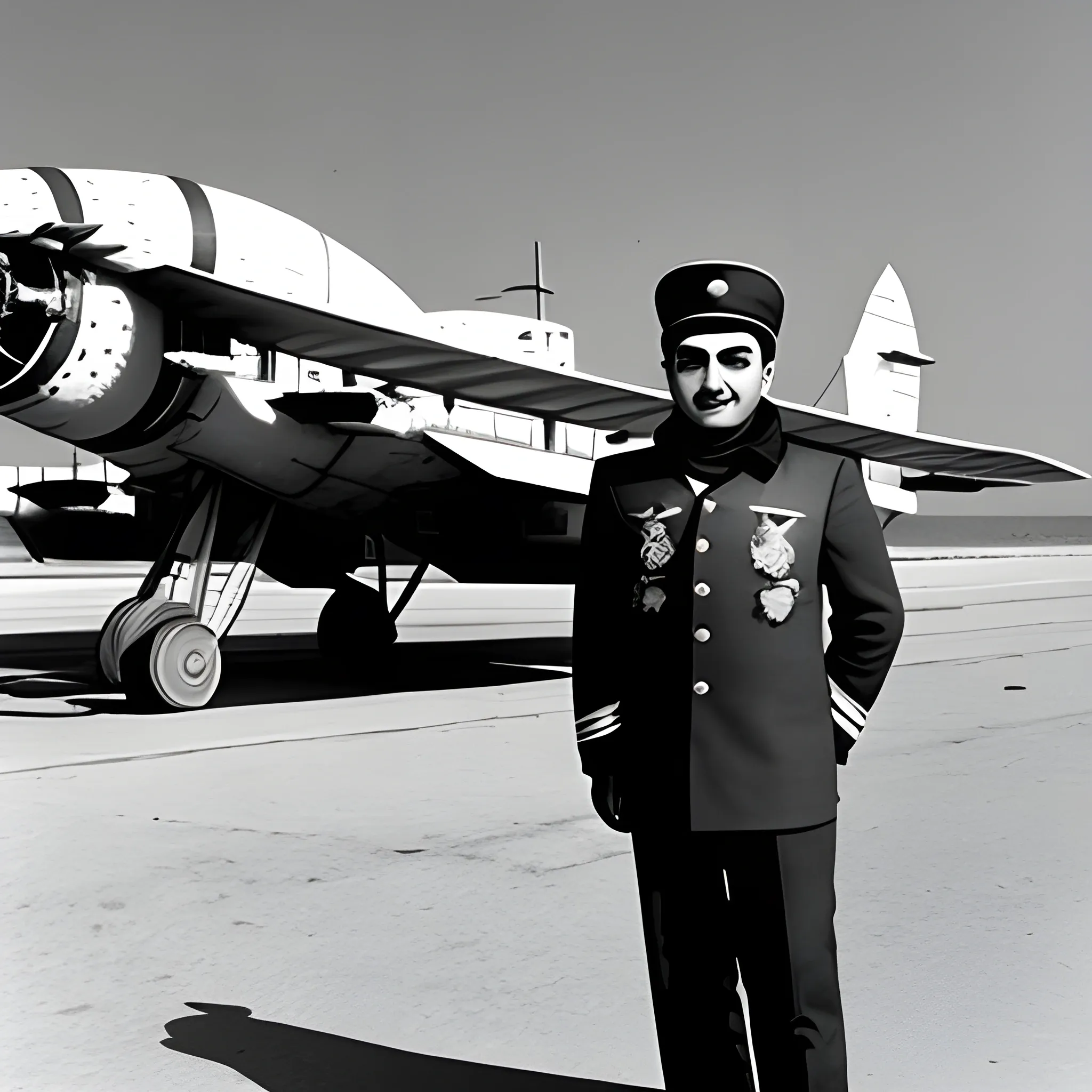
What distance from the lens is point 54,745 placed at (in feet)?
23.4

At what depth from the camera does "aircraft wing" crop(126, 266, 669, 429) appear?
25.8 ft

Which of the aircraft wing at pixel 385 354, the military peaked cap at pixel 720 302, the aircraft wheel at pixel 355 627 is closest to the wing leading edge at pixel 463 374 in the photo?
the aircraft wing at pixel 385 354

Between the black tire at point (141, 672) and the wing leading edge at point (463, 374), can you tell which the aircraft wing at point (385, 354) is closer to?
the wing leading edge at point (463, 374)

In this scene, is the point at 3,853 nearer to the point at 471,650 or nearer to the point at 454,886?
the point at 454,886

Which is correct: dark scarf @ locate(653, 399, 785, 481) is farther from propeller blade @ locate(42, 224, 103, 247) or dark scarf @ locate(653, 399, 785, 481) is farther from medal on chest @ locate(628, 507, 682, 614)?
propeller blade @ locate(42, 224, 103, 247)

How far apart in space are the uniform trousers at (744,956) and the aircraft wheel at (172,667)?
6.65 metres

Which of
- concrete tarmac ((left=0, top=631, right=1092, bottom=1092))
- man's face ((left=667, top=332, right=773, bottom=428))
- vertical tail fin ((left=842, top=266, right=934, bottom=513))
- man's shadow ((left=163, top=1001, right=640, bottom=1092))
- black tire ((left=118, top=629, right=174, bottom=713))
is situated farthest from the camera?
vertical tail fin ((left=842, top=266, right=934, bottom=513))

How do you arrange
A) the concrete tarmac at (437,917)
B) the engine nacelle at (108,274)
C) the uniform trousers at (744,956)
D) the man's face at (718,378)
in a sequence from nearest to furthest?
the uniform trousers at (744,956)
the man's face at (718,378)
the concrete tarmac at (437,917)
the engine nacelle at (108,274)

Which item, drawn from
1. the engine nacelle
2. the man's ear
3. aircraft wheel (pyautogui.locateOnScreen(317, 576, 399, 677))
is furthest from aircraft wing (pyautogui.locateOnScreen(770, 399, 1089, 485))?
→ the man's ear

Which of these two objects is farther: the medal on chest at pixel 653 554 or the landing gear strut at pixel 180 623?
the landing gear strut at pixel 180 623

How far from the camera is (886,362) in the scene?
17.3 m

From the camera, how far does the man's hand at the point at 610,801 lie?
229 cm

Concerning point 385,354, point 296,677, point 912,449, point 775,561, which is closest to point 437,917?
point 775,561

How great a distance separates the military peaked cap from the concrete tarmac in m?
1.75
